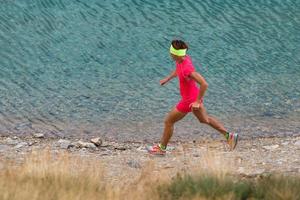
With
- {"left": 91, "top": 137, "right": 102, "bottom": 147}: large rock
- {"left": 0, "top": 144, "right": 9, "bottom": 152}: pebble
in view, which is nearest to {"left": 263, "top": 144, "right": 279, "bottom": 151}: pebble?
{"left": 91, "top": 137, "right": 102, "bottom": 147}: large rock

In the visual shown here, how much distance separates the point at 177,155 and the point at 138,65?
6.73 metres

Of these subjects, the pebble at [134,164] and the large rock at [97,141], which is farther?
the large rock at [97,141]

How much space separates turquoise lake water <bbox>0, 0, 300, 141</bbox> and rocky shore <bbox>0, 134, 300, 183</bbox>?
2.18 feet

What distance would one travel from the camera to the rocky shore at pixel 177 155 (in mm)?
10031

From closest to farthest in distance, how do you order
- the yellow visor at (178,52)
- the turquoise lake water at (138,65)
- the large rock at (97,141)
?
the yellow visor at (178,52) → the large rock at (97,141) → the turquoise lake water at (138,65)

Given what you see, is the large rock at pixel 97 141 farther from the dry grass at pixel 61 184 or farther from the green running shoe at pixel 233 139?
the dry grass at pixel 61 184

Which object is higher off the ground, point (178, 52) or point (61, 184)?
point (178, 52)

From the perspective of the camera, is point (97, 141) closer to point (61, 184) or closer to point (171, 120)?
point (171, 120)

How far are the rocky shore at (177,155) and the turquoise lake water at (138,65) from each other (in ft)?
2.18

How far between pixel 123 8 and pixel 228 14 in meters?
3.23

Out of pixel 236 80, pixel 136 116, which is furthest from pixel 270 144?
pixel 236 80

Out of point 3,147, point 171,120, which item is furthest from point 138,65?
point 171,120

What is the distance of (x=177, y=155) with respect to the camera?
480 inches

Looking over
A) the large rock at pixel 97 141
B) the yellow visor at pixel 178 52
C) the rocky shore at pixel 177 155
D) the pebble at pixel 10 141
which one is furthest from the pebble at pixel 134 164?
the pebble at pixel 10 141
